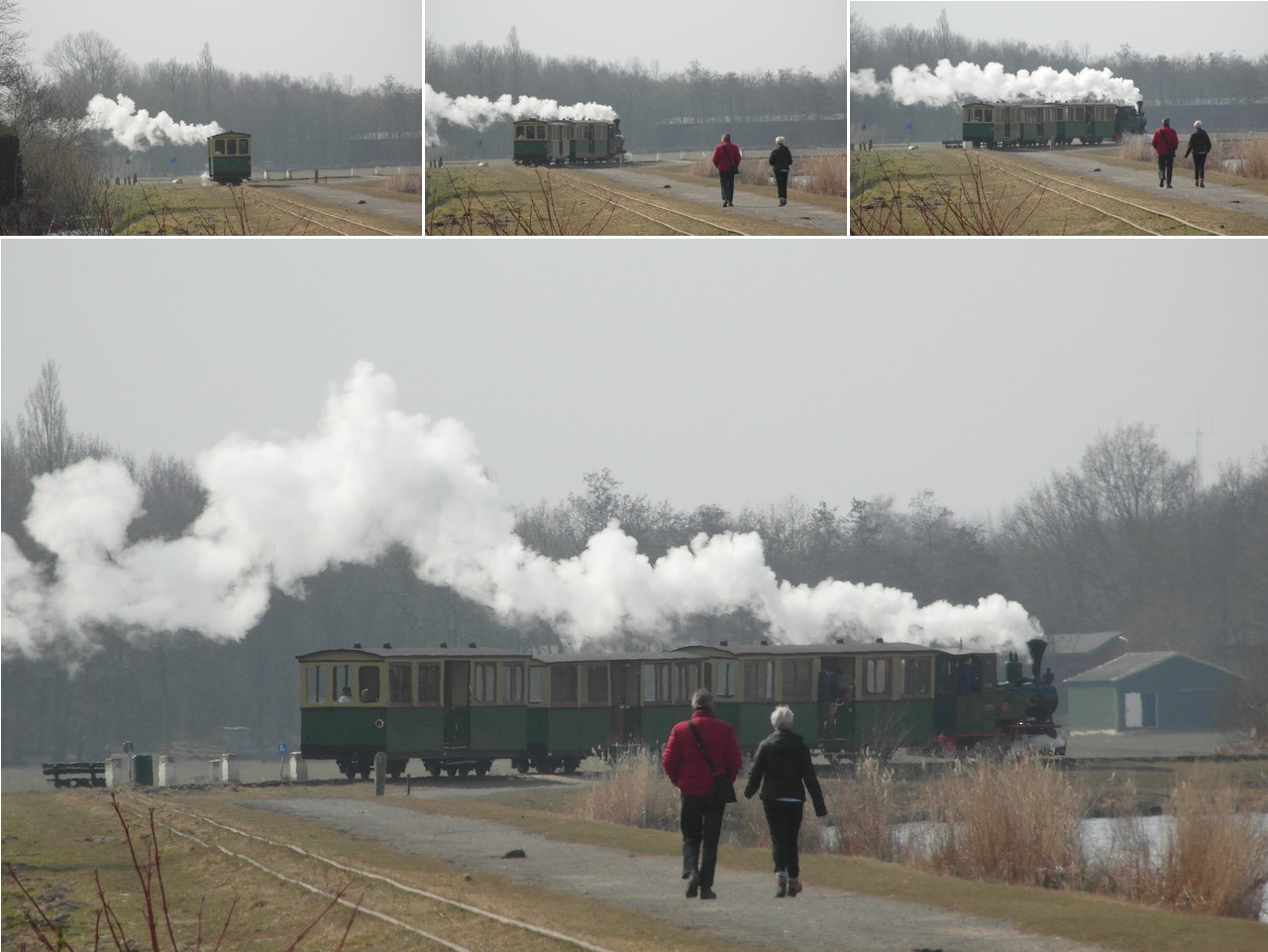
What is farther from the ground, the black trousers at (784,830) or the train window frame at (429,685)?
the black trousers at (784,830)

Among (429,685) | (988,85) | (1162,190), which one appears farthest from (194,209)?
(1162,190)

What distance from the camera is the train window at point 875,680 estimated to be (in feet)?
109

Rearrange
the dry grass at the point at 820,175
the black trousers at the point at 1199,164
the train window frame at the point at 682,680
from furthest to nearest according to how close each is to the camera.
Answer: the train window frame at the point at 682,680, the black trousers at the point at 1199,164, the dry grass at the point at 820,175

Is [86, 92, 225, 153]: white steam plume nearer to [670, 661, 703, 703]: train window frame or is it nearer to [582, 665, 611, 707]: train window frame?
[582, 665, 611, 707]: train window frame

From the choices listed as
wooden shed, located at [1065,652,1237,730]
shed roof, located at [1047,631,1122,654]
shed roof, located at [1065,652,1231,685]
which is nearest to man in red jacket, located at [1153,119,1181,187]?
shed roof, located at [1065,652,1231,685]

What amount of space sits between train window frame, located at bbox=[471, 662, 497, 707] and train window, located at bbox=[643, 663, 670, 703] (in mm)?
2819

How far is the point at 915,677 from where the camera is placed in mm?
33625

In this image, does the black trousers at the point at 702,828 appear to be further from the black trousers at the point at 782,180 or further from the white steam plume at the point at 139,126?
the white steam plume at the point at 139,126

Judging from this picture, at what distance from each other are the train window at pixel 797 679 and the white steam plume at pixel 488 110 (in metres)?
10.7

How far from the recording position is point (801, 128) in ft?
98.3

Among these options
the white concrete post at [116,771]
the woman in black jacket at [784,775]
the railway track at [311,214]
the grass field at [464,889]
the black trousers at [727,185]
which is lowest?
the white concrete post at [116,771]

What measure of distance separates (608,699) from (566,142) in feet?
35.4

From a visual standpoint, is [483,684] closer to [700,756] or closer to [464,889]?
[464,889]

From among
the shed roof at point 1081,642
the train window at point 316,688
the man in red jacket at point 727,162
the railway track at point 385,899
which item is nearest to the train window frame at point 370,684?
the train window at point 316,688
